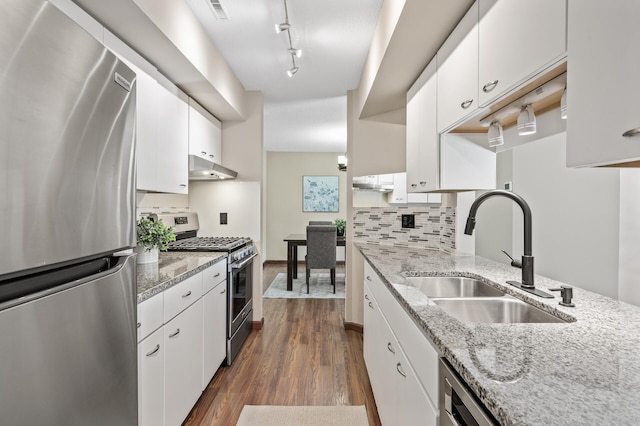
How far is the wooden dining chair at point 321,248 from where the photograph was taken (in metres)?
4.98

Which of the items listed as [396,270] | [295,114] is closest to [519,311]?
[396,270]

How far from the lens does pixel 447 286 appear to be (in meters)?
1.71

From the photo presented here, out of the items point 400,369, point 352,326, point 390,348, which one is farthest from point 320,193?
point 400,369

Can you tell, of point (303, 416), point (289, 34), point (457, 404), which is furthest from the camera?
point (289, 34)

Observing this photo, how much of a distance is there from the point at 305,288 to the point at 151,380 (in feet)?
12.4

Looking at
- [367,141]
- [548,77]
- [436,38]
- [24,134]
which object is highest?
[436,38]

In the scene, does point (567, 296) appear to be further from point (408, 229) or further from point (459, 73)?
point (408, 229)

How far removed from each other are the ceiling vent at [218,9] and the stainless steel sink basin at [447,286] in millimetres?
1981

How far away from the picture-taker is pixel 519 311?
1.28m

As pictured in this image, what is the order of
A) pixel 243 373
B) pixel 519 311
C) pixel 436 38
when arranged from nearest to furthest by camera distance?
1. pixel 519 311
2. pixel 436 38
3. pixel 243 373

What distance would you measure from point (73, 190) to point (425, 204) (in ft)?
8.35

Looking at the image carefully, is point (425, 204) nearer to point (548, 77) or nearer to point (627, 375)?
point (548, 77)

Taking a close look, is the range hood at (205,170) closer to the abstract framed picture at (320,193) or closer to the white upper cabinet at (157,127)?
the white upper cabinet at (157,127)

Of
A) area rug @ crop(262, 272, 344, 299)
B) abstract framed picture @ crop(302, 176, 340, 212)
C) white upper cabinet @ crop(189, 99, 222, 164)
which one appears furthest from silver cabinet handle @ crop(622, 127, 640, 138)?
abstract framed picture @ crop(302, 176, 340, 212)
